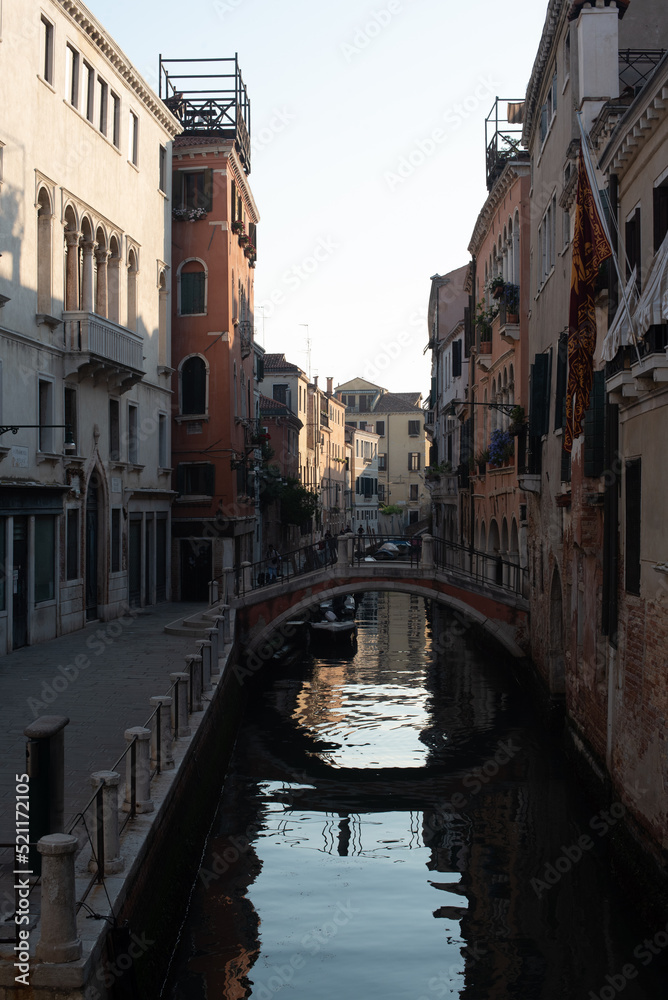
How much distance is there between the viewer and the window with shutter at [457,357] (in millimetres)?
35438

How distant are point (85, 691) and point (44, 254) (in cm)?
858

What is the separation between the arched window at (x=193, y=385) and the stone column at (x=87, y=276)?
7.76 m

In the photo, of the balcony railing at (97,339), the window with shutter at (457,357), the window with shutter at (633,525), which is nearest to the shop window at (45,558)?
the balcony railing at (97,339)

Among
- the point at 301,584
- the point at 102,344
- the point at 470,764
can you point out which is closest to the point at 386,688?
the point at 301,584

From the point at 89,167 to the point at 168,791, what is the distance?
1493 centimetres

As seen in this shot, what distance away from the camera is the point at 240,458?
96.2 feet

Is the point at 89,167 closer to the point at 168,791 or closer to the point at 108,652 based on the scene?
the point at 108,652

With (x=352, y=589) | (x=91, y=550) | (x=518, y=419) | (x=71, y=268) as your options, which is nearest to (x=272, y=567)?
(x=352, y=589)

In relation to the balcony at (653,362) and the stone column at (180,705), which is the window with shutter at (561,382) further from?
the stone column at (180,705)

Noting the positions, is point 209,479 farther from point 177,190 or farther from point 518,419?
point 518,419

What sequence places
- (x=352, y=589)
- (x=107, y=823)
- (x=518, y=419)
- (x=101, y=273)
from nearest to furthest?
1. (x=107, y=823)
2. (x=518, y=419)
3. (x=101, y=273)
4. (x=352, y=589)

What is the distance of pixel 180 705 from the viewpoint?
11.1 metres

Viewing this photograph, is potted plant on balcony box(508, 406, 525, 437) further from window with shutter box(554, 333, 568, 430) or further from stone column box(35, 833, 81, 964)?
stone column box(35, 833, 81, 964)

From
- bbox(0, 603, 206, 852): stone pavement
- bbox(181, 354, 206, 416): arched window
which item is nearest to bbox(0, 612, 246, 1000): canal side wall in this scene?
bbox(0, 603, 206, 852): stone pavement
